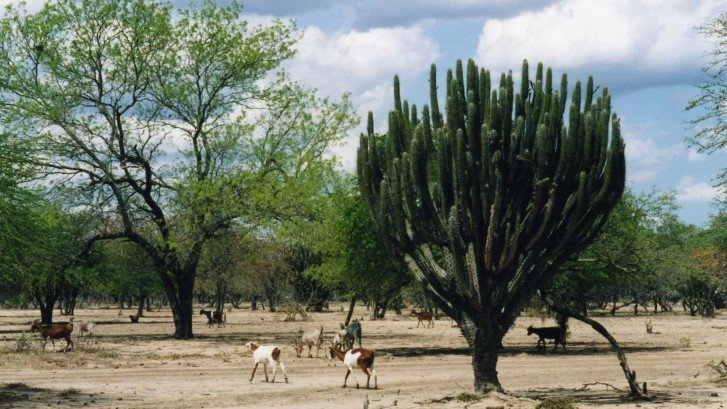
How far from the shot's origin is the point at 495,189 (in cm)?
1791

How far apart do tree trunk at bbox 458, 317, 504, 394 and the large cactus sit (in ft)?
0.07

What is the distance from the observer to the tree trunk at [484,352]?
731 inches

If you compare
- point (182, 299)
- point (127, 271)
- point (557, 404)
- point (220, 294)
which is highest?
point (127, 271)

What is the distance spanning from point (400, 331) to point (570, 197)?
116ft

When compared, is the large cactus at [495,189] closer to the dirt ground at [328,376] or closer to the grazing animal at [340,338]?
the dirt ground at [328,376]

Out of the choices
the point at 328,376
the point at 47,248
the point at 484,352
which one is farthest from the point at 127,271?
the point at 484,352

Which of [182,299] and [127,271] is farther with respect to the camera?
[127,271]

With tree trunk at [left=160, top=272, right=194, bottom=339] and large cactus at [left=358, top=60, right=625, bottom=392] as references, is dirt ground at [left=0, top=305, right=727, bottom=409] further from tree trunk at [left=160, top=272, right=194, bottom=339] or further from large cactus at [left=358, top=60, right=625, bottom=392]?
large cactus at [left=358, top=60, right=625, bottom=392]

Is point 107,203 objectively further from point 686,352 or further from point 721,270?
point 721,270

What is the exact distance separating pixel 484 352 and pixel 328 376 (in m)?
7.34

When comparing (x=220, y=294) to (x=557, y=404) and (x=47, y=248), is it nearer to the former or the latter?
(x=47, y=248)

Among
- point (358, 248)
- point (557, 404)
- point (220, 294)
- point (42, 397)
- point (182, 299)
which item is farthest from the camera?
point (220, 294)

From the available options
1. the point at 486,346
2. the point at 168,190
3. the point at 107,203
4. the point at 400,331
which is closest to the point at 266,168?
the point at 168,190

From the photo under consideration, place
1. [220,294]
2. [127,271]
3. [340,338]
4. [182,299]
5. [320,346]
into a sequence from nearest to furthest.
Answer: [340,338] → [320,346] → [182,299] → [127,271] → [220,294]
